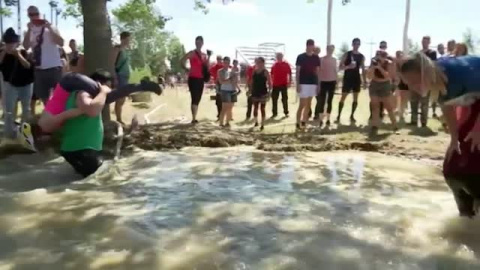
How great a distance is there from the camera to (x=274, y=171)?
779 cm

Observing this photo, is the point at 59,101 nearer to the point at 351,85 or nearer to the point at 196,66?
the point at 196,66

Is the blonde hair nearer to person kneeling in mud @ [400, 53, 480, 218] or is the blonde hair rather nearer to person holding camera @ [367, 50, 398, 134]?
person kneeling in mud @ [400, 53, 480, 218]

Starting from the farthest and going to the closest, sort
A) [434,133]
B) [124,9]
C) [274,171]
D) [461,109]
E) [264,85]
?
[124,9], [264,85], [434,133], [274,171], [461,109]

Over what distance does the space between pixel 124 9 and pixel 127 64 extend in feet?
36.0

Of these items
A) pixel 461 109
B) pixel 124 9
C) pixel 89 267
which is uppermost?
pixel 124 9

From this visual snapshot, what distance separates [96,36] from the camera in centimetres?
983

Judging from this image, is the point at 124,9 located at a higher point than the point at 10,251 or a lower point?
higher

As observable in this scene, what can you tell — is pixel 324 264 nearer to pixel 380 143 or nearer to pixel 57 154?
pixel 57 154

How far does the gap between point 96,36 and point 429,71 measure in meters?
6.23

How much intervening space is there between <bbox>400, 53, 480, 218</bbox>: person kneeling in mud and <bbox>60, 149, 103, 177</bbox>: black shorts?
3.54 metres

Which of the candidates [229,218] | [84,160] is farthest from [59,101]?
[229,218]

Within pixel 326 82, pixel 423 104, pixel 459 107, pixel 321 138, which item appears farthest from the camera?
pixel 326 82

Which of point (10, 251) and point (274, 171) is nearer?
point (10, 251)

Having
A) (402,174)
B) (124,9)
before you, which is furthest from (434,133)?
(124,9)
